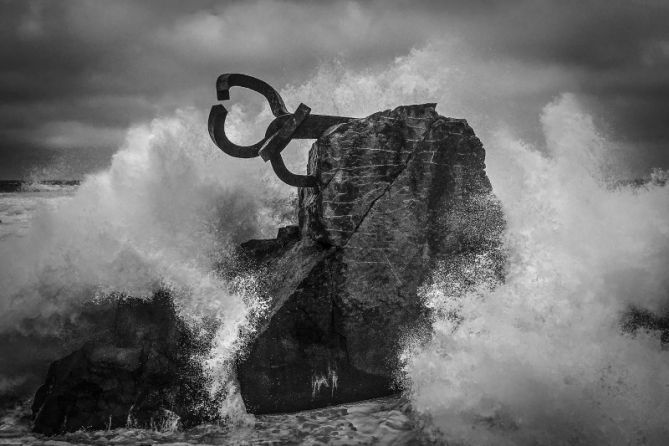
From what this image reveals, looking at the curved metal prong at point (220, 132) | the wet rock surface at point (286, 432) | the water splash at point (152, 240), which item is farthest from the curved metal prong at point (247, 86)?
the wet rock surface at point (286, 432)

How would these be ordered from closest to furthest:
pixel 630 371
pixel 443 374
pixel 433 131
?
pixel 630 371 < pixel 443 374 < pixel 433 131

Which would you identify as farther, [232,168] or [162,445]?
[232,168]

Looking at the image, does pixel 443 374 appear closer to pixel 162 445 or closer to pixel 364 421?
pixel 364 421

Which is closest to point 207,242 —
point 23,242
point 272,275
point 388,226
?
point 272,275

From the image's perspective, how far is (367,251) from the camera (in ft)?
13.8

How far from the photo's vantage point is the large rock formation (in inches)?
143

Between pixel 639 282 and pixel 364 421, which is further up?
pixel 639 282

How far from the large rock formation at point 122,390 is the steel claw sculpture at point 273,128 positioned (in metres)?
1.83

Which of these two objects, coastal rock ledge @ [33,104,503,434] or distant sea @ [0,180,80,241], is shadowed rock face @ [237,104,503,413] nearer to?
coastal rock ledge @ [33,104,503,434]

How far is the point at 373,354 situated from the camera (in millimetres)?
4066

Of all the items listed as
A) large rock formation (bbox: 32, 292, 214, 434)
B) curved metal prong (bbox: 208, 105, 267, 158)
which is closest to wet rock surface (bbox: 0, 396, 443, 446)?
large rock formation (bbox: 32, 292, 214, 434)

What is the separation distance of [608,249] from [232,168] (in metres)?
5.28

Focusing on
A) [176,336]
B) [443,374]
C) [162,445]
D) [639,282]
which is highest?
[639,282]

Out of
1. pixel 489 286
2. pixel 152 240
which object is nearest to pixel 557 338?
pixel 489 286
